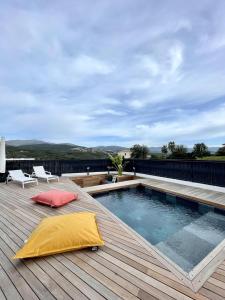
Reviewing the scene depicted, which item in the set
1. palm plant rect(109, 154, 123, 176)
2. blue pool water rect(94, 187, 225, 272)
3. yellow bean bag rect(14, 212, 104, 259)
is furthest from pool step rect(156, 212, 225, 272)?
palm plant rect(109, 154, 123, 176)

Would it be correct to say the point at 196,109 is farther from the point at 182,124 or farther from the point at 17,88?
the point at 17,88

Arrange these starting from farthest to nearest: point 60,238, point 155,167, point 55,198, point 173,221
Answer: point 155,167 < point 173,221 < point 55,198 < point 60,238

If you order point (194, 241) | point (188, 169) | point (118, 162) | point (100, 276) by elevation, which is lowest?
point (194, 241)

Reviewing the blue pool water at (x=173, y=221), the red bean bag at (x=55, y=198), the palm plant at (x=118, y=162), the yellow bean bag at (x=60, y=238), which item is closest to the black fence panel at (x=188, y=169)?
the palm plant at (x=118, y=162)

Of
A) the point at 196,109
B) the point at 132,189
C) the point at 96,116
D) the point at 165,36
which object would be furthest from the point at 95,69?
the point at 196,109

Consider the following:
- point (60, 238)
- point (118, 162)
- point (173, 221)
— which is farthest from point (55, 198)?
point (118, 162)

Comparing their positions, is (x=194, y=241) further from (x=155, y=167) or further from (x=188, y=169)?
(x=155, y=167)

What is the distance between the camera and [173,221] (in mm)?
4664

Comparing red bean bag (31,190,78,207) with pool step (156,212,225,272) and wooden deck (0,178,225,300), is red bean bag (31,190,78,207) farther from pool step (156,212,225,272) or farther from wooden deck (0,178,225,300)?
pool step (156,212,225,272)

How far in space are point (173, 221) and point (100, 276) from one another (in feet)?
10.5

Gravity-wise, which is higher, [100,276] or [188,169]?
[188,169]

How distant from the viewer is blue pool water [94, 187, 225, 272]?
3223mm

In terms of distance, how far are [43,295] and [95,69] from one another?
26.2 feet

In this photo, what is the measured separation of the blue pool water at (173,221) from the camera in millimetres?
3223
